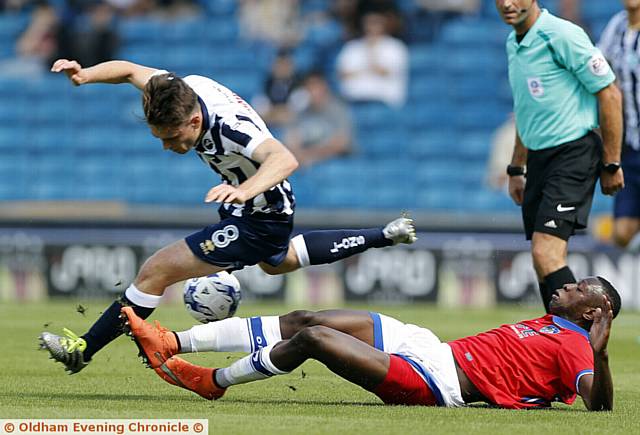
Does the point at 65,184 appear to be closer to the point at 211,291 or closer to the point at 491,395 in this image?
the point at 211,291

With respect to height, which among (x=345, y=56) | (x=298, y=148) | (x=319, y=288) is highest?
(x=345, y=56)

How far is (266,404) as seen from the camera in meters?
5.94

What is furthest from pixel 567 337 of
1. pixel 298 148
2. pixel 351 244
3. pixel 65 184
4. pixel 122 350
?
pixel 65 184

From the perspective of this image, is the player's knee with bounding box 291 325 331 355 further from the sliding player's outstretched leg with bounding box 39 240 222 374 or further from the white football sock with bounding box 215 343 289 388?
the sliding player's outstretched leg with bounding box 39 240 222 374

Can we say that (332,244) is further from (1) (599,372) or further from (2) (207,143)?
(1) (599,372)

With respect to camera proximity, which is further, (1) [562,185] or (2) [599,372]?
(1) [562,185]

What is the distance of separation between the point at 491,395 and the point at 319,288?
8.36 meters

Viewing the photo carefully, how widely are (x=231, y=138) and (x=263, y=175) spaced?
42 cm

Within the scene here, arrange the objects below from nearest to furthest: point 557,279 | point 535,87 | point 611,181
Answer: point 557,279 → point 611,181 → point 535,87

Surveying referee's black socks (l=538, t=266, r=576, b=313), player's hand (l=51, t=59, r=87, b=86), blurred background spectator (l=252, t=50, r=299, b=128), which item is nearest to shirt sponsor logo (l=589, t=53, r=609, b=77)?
referee's black socks (l=538, t=266, r=576, b=313)

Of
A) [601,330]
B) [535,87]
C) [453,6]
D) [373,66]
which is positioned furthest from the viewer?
[453,6]

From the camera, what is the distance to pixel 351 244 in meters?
7.13

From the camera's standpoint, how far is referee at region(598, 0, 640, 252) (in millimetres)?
9656

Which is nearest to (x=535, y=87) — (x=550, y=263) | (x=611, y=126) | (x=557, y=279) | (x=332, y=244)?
(x=611, y=126)
